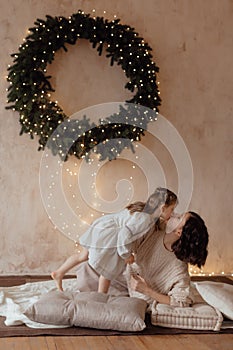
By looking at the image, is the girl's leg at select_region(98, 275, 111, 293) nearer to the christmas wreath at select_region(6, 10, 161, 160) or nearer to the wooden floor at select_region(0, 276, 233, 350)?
the wooden floor at select_region(0, 276, 233, 350)

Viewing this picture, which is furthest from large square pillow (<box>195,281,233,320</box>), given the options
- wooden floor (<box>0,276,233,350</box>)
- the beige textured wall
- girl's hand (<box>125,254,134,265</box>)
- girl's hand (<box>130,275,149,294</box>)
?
the beige textured wall

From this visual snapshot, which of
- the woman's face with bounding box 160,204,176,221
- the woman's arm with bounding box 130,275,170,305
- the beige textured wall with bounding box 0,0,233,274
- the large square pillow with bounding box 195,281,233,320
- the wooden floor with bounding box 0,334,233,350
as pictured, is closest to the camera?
the wooden floor with bounding box 0,334,233,350

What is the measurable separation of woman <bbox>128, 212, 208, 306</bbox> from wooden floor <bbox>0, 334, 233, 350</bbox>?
0.42m

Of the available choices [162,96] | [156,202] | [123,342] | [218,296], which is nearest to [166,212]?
[156,202]

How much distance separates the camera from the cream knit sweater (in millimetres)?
4363

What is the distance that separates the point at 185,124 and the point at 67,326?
8.14 feet

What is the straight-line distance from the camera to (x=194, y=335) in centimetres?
402

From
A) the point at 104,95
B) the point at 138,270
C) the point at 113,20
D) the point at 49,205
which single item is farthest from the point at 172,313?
the point at 113,20

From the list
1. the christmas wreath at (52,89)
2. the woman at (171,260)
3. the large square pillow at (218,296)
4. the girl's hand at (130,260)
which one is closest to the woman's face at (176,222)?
the woman at (171,260)

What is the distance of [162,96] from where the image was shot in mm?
5867

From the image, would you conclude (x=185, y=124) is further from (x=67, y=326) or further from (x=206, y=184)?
(x=67, y=326)

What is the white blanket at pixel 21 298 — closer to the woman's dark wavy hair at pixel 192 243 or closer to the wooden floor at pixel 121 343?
the wooden floor at pixel 121 343

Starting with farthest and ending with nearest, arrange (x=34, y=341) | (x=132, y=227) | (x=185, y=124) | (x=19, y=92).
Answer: (x=185, y=124) < (x=19, y=92) < (x=132, y=227) < (x=34, y=341)

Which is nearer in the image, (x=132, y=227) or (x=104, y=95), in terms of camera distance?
(x=132, y=227)
